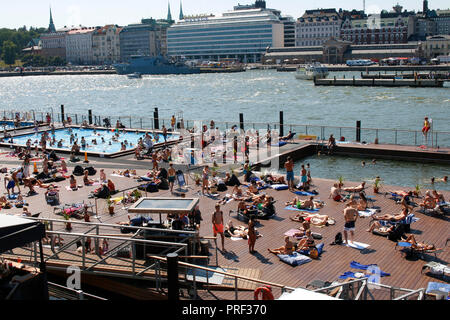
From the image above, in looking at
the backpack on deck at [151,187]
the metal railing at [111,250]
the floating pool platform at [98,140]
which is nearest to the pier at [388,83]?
the floating pool platform at [98,140]

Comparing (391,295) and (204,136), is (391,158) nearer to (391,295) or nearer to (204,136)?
(204,136)

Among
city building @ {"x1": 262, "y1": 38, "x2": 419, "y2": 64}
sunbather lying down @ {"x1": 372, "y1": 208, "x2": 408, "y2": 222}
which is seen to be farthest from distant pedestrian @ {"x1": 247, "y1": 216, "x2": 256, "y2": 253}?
city building @ {"x1": 262, "y1": 38, "x2": 419, "y2": 64}

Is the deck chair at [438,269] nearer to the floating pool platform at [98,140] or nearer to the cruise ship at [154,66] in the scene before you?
the floating pool platform at [98,140]

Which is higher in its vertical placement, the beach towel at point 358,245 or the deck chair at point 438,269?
the deck chair at point 438,269

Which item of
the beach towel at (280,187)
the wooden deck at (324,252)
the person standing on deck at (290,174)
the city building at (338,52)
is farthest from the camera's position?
the city building at (338,52)

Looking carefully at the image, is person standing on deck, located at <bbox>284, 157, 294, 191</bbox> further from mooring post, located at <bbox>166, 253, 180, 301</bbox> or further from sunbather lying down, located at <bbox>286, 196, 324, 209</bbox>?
mooring post, located at <bbox>166, 253, 180, 301</bbox>

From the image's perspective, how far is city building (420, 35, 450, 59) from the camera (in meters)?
163

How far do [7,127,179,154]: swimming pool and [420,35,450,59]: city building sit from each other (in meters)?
147

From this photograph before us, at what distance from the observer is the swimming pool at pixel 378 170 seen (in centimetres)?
2633

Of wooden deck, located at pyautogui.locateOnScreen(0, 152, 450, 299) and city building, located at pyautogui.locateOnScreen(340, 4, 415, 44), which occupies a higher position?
city building, located at pyautogui.locateOnScreen(340, 4, 415, 44)

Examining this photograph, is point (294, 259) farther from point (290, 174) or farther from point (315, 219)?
point (290, 174)

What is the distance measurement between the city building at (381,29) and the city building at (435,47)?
16.6 meters
